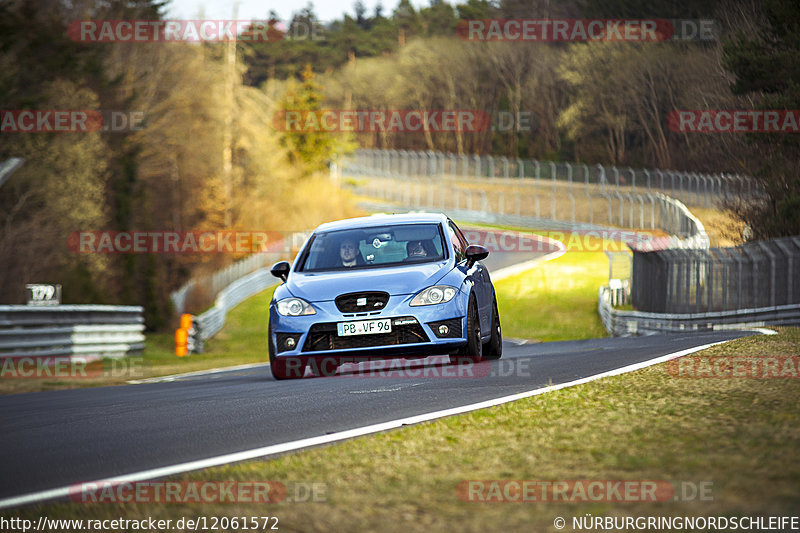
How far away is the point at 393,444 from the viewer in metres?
6.56

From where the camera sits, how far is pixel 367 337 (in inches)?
456

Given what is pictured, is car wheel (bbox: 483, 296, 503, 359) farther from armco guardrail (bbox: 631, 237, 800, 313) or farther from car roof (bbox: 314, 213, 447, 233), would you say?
armco guardrail (bbox: 631, 237, 800, 313)

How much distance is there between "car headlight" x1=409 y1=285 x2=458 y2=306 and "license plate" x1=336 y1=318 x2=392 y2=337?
36 centimetres

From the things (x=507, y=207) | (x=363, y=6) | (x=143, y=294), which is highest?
(x=363, y=6)

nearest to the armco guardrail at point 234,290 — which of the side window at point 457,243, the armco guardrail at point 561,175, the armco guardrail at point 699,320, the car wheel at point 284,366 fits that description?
the armco guardrail at point 699,320

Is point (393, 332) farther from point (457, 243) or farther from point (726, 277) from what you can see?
point (726, 277)

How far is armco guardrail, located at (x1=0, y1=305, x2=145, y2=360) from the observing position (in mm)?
19750

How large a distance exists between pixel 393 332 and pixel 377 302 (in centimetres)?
36

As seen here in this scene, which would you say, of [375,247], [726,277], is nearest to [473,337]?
[375,247]

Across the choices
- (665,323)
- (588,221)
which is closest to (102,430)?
(665,323)

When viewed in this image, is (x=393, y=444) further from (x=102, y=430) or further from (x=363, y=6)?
(x=363, y=6)

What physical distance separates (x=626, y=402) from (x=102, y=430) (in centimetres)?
379

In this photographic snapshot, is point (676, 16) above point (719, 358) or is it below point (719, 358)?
above

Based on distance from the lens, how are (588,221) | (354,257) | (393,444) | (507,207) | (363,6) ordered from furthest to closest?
(363,6)
(507,207)
(588,221)
(354,257)
(393,444)
